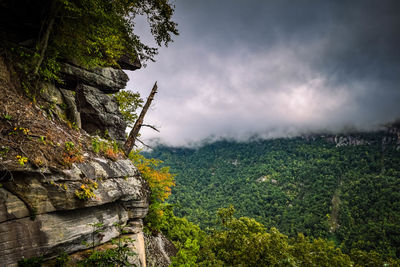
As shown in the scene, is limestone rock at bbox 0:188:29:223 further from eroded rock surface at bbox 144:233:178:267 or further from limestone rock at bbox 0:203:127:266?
eroded rock surface at bbox 144:233:178:267

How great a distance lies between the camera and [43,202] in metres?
5.12

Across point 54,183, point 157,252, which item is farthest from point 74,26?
point 157,252

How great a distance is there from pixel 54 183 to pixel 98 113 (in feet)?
19.6

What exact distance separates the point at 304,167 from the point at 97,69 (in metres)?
214

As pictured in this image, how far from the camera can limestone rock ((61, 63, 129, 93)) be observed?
31.1 ft

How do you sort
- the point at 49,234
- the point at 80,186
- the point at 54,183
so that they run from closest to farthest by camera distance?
the point at 49,234 → the point at 54,183 → the point at 80,186

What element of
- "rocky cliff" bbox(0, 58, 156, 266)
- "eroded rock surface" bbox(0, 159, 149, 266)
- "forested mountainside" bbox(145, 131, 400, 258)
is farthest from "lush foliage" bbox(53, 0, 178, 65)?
"forested mountainside" bbox(145, 131, 400, 258)

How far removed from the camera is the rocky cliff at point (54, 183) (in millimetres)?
4672

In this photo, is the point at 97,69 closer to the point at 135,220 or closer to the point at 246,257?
the point at 135,220

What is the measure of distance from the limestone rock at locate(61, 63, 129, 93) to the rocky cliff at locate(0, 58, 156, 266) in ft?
0.33

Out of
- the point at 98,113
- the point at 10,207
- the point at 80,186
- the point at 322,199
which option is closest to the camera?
the point at 10,207

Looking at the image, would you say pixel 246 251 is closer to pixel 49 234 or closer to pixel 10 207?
pixel 49 234

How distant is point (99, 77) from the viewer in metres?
10.8

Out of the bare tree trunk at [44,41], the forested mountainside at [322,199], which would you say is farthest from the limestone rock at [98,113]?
the forested mountainside at [322,199]
